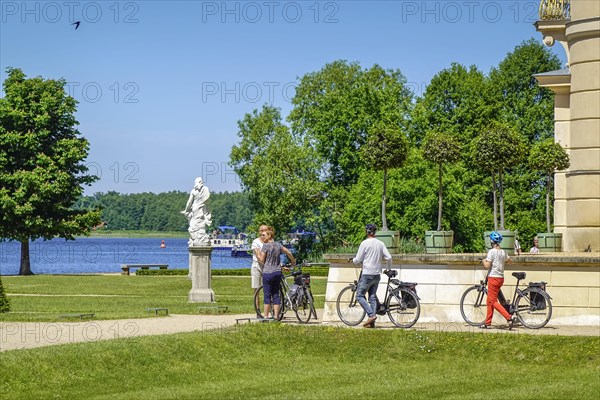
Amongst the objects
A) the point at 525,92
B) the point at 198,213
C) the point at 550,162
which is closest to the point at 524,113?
the point at 525,92

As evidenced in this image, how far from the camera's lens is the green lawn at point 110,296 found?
27969 millimetres

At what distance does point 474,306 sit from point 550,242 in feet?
14.7

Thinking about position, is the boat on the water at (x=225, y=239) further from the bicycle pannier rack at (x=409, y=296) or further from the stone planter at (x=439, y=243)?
the bicycle pannier rack at (x=409, y=296)

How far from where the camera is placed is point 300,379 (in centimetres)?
1689

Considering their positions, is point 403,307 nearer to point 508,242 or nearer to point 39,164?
point 508,242

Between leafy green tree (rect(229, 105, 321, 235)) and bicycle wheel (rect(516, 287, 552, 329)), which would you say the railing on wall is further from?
leafy green tree (rect(229, 105, 321, 235))

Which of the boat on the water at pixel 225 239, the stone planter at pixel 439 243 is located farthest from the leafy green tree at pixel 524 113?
the boat on the water at pixel 225 239

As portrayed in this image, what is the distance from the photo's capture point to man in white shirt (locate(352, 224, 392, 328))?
2048 centimetres

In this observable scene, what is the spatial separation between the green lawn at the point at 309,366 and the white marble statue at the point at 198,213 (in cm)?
1577

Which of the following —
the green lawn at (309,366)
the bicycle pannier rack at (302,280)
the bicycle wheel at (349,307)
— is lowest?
the green lawn at (309,366)

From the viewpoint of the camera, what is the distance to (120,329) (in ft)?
72.3

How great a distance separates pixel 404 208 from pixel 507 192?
632cm

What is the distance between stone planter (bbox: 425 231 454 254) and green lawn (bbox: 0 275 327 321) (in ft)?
19.6

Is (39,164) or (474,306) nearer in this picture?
(474,306)
